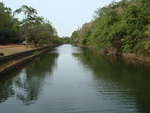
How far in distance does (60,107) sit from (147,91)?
5186 mm

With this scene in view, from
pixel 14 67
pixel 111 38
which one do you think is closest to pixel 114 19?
pixel 111 38

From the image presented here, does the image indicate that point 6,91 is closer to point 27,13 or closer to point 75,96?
point 75,96

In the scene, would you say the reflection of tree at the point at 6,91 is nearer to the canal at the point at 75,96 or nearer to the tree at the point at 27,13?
the canal at the point at 75,96

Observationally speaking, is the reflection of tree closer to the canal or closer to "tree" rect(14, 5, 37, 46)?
the canal

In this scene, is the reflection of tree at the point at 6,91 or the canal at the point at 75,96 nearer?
the canal at the point at 75,96

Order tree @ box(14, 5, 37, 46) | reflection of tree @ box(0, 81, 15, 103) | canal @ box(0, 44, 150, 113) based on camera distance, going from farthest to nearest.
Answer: tree @ box(14, 5, 37, 46), reflection of tree @ box(0, 81, 15, 103), canal @ box(0, 44, 150, 113)

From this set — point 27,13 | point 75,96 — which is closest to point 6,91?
point 75,96

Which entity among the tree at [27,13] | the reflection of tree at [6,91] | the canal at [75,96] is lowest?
the reflection of tree at [6,91]

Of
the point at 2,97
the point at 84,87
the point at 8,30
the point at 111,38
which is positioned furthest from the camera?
the point at 8,30

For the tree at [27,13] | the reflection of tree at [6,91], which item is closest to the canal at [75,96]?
the reflection of tree at [6,91]

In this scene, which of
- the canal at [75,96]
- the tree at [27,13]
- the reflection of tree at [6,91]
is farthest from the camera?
the tree at [27,13]

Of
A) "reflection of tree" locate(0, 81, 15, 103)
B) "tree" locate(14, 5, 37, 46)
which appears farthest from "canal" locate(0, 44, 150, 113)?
"tree" locate(14, 5, 37, 46)

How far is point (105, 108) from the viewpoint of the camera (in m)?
7.71

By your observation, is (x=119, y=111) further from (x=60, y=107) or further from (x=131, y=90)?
(x=131, y=90)
